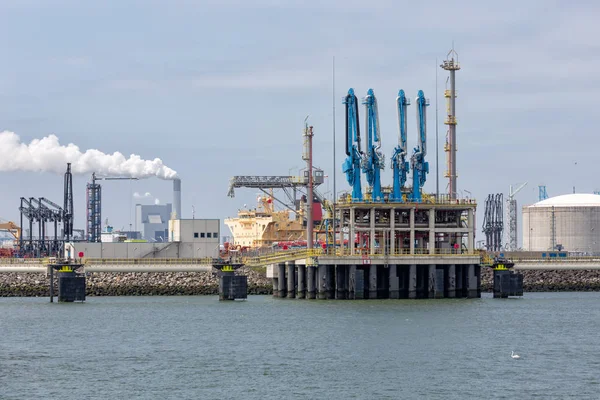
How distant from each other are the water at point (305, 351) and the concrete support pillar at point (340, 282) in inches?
88.6

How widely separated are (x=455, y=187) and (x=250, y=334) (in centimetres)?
5776

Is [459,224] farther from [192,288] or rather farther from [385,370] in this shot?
[385,370]

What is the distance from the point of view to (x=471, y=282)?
10494 cm

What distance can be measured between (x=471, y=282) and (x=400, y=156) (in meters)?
12.2

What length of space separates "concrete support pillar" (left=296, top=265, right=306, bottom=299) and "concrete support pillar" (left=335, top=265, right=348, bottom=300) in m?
4.82

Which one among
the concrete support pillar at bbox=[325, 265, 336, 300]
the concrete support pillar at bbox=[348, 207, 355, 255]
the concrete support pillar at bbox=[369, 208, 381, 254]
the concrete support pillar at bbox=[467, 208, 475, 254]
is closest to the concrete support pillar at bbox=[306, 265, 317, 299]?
the concrete support pillar at bbox=[325, 265, 336, 300]

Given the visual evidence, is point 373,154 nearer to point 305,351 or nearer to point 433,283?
point 433,283

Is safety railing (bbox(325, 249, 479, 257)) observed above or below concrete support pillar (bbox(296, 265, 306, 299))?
above

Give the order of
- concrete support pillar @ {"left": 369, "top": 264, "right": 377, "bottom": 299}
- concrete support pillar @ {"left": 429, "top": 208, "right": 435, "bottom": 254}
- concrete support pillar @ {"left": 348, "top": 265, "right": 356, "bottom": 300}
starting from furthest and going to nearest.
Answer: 1. concrete support pillar @ {"left": 429, "top": 208, "right": 435, "bottom": 254}
2. concrete support pillar @ {"left": 348, "top": 265, "right": 356, "bottom": 300}
3. concrete support pillar @ {"left": 369, "top": 264, "right": 377, "bottom": 299}

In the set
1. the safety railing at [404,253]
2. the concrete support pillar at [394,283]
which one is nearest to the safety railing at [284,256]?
the safety railing at [404,253]

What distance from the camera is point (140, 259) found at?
124750 mm

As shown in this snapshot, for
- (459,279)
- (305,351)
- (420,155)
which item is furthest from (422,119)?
(305,351)

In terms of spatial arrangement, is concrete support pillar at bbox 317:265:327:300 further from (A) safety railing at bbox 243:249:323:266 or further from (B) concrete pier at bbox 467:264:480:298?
(B) concrete pier at bbox 467:264:480:298

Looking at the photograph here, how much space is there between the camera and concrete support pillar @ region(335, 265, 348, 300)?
336 feet
